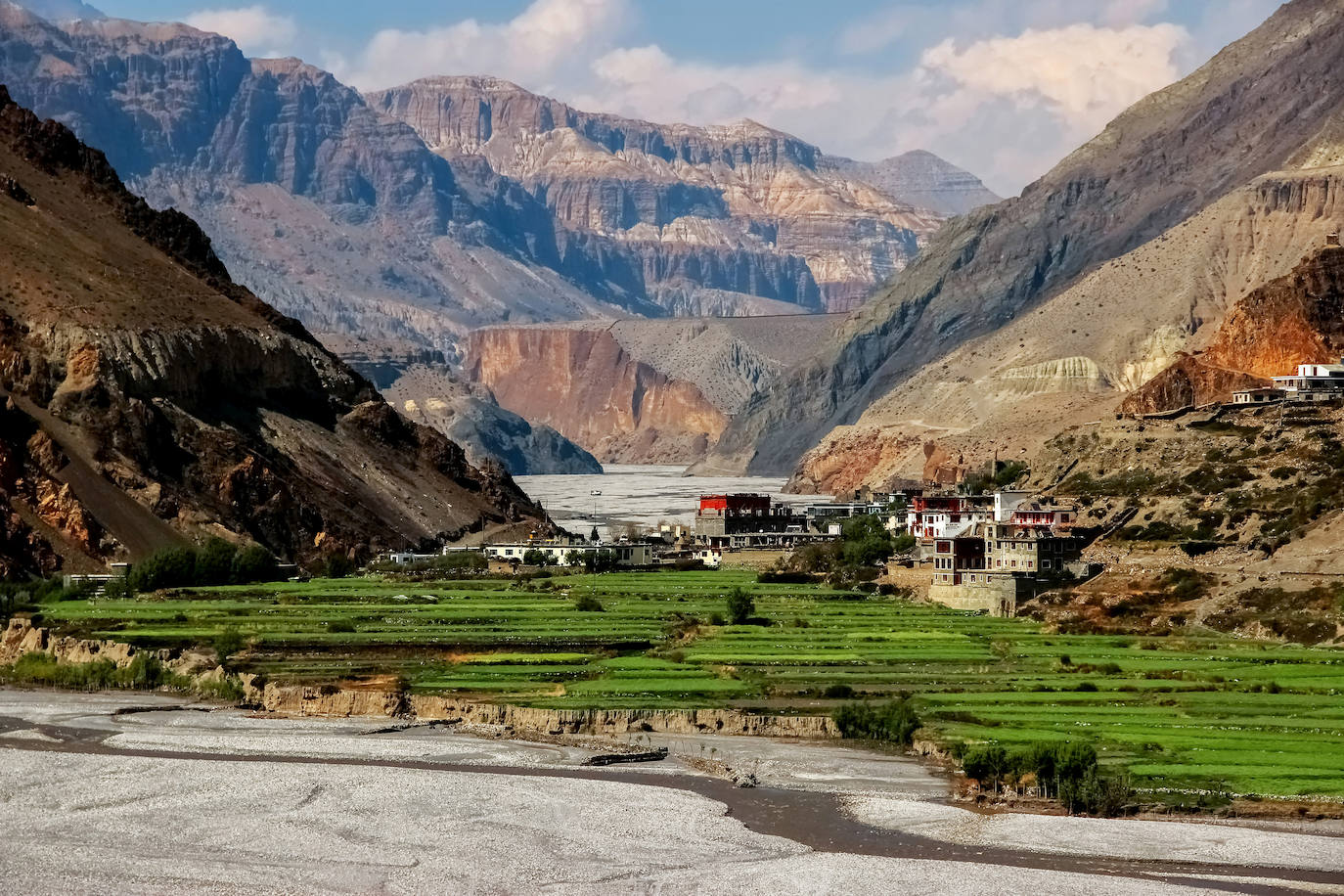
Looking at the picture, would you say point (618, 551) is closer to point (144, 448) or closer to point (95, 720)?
point (144, 448)

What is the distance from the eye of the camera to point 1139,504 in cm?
15000

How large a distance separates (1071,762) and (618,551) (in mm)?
99337

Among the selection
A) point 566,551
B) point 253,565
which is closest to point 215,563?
point 253,565

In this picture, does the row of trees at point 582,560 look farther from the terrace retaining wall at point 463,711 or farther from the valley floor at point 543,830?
the valley floor at point 543,830

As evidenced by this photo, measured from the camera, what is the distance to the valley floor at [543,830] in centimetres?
6581

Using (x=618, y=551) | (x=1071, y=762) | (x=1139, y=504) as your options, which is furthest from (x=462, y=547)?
(x=1071, y=762)

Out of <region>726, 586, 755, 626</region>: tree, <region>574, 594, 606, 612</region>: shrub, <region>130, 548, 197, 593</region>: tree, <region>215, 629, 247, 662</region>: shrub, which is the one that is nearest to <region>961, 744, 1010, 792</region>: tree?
<region>215, 629, 247, 662</region>: shrub

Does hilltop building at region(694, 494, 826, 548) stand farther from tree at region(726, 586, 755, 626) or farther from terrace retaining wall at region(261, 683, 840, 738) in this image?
terrace retaining wall at region(261, 683, 840, 738)

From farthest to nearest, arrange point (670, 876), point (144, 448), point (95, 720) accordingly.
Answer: point (144, 448) < point (95, 720) < point (670, 876)

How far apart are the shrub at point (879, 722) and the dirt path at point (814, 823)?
10.4 meters

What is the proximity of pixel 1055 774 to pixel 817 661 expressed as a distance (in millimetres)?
32504

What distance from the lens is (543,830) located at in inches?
2837

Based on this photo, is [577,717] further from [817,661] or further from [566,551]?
[566,551]

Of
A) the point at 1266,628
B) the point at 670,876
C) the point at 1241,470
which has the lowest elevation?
the point at 670,876
